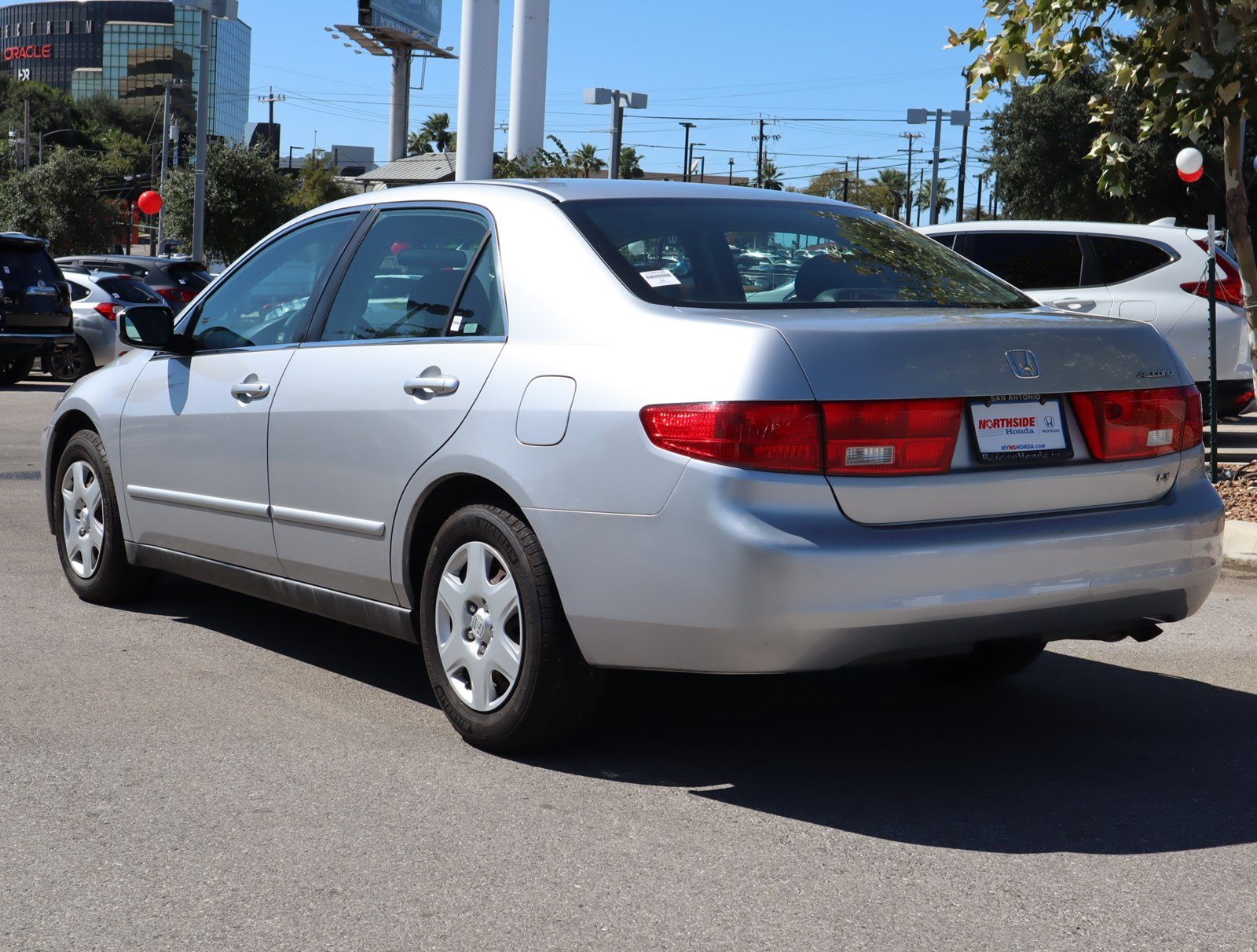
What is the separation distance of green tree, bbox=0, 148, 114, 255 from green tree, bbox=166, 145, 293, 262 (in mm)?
3117

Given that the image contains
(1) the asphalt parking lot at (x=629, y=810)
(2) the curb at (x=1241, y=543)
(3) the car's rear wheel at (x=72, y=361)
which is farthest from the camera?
(3) the car's rear wheel at (x=72, y=361)

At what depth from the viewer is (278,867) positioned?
340 centimetres

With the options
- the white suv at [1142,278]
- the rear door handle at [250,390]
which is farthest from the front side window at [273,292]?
the white suv at [1142,278]

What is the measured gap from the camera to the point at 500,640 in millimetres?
4145

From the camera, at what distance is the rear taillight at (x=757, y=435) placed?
143 inches

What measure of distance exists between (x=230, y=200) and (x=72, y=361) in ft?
125

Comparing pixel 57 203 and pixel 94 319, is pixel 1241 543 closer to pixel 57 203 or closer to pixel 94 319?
pixel 94 319

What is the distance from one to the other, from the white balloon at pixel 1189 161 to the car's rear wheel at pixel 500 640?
8.11 metres

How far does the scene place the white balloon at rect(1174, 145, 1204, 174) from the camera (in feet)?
35.4

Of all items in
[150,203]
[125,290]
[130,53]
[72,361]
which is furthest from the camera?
[130,53]

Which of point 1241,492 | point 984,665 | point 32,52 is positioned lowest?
point 984,665

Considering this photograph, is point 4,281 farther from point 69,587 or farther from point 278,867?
Result: point 278,867

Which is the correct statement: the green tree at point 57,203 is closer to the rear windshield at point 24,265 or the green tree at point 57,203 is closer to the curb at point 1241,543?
the rear windshield at point 24,265

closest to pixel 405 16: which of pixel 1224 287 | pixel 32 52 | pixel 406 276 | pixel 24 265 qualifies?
pixel 32 52
